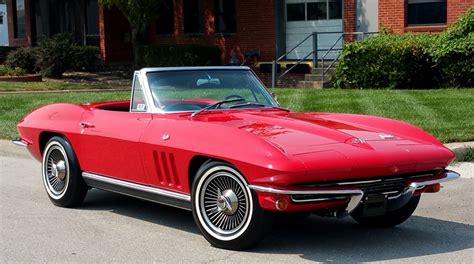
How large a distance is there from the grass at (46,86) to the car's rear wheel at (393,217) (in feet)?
48.3

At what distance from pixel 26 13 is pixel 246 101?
25.6 metres

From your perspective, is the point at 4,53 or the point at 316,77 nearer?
the point at 316,77

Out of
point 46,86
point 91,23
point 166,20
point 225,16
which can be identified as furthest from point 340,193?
point 91,23

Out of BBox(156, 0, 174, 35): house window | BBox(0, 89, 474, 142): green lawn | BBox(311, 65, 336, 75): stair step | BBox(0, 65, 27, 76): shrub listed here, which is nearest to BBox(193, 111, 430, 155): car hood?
BBox(0, 89, 474, 142): green lawn

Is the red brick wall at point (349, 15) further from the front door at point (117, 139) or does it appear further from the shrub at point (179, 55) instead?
the front door at point (117, 139)

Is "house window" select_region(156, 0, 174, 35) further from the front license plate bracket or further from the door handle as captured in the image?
the front license plate bracket

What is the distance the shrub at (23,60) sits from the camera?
24189 millimetres

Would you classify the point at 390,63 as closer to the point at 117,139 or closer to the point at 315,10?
the point at 315,10

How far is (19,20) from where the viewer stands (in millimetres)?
32406

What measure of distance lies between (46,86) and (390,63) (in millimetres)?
9732

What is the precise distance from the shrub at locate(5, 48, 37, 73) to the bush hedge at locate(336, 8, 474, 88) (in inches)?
469

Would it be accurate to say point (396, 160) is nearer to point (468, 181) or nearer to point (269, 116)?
point (269, 116)

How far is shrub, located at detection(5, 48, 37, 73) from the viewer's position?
79.4 ft

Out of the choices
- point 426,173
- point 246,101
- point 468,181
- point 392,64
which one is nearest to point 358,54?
point 392,64
